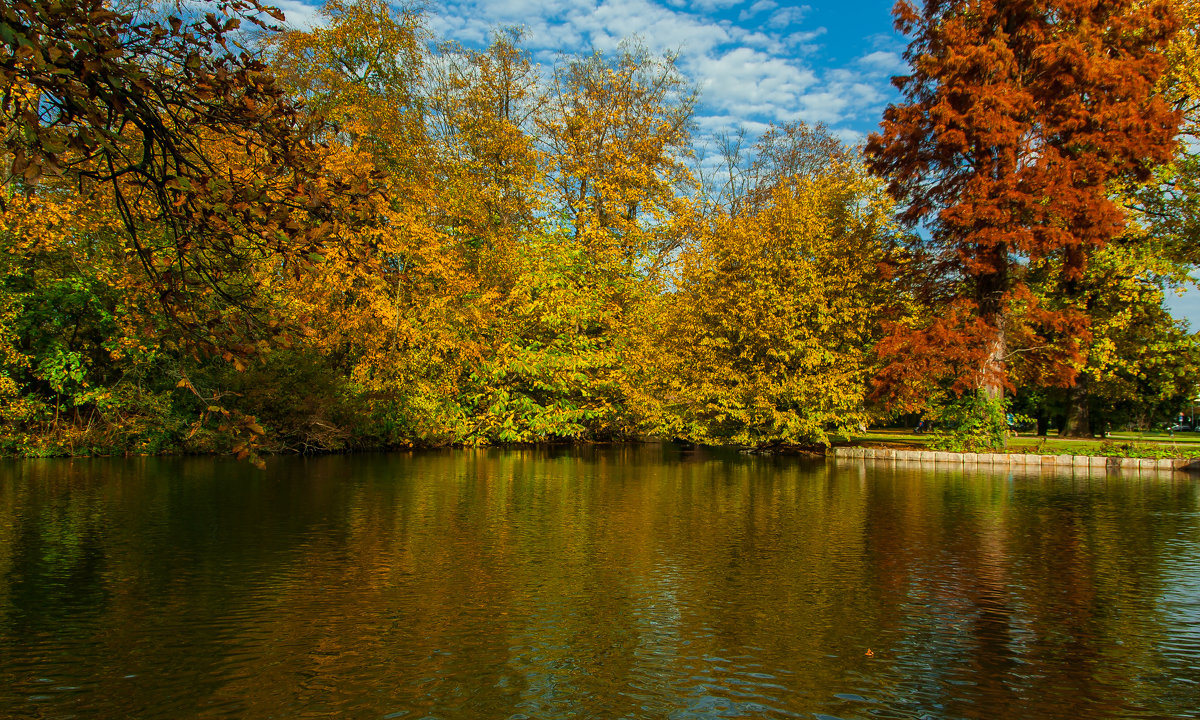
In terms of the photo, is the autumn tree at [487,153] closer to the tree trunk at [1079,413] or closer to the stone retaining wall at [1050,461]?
the stone retaining wall at [1050,461]

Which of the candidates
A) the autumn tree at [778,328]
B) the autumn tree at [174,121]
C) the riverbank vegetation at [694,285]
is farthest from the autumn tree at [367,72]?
the autumn tree at [174,121]

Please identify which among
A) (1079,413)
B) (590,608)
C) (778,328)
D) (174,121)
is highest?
(778,328)

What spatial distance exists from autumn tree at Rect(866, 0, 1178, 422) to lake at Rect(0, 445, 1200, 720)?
34.0 feet

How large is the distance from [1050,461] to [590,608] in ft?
64.2

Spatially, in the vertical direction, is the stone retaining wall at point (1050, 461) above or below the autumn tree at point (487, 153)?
below

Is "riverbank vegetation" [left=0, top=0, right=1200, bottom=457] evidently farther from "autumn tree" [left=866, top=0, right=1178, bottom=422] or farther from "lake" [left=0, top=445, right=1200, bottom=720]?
"lake" [left=0, top=445, right=1200, bottom=720]

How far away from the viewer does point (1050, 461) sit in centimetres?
2109

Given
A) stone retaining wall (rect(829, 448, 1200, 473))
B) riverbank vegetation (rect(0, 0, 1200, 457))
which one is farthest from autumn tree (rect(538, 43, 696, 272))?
stone retaining wall (rect(829, 448, 1200, 473))

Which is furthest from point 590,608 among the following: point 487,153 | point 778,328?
point 487,153

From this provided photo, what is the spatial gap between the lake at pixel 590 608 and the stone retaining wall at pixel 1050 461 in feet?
28.8

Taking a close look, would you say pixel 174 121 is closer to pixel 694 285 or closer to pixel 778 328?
pixel 778 328

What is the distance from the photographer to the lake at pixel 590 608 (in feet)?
14.6

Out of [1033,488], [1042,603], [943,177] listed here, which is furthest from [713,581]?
[943,177]

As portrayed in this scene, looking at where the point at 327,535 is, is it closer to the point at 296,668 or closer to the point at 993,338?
the point at 296,668
